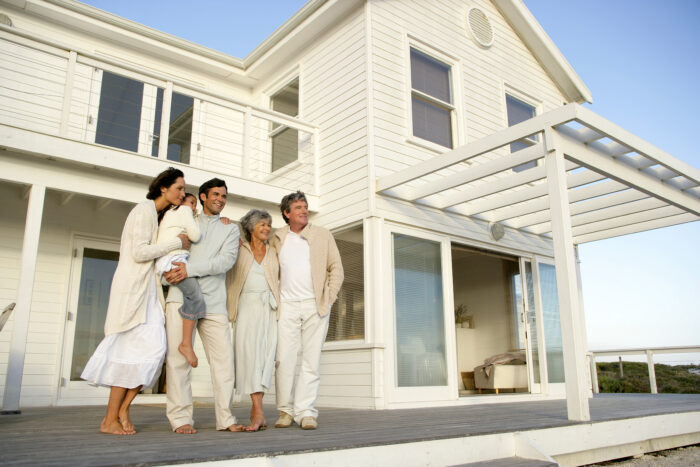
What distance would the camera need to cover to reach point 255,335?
314 centimetres

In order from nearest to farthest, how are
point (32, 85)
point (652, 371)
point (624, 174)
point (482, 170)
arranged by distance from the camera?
point (624, 174) → point (482, 170) → point (32, 85) → point (652, 371)

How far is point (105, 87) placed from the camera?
7.01 m

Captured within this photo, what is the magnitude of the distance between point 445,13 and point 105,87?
4.72 m

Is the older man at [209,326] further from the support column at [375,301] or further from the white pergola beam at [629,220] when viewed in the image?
the white pergola beam at [629,220]

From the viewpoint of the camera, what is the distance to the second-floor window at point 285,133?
24.0 ft

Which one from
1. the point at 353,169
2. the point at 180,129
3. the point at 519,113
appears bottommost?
the point at 353,169

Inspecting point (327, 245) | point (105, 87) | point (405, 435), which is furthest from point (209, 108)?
point (405, 435)

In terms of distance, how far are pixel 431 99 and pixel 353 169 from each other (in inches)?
62.5

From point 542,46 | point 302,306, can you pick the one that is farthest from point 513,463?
point 542,46

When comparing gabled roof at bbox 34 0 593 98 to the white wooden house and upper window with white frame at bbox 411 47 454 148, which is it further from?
upper window with white frame at bbox 411 47 454 148

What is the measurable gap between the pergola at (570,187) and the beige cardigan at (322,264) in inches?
69.4

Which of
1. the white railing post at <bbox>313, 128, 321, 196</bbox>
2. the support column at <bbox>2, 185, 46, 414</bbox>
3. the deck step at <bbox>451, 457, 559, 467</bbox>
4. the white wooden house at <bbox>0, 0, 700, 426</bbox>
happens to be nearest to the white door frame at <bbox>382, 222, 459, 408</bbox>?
the white wooden house at <bbox>0, 0, 700, 426</bbox>

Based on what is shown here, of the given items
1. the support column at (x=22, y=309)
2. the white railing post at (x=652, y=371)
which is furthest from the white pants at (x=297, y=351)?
the white railing post at (x=652, y=371)

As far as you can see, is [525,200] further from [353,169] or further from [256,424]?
[256,424]
